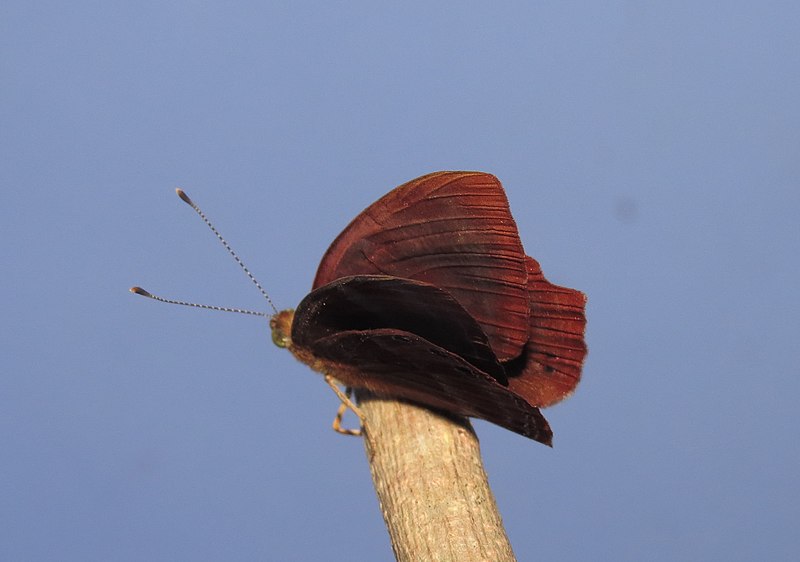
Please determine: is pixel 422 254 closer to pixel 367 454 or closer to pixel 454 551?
pixel 367 454

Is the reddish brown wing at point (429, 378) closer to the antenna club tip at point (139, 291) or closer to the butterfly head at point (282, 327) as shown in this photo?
the butterfly head at point (282, 327)

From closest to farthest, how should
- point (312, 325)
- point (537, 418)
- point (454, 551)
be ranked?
point (454, 551) < point (537, 418) < point (312, 325)

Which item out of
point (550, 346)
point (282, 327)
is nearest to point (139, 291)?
point (282, 327)

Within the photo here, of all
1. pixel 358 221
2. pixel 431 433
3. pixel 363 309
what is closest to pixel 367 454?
pixel 431 433

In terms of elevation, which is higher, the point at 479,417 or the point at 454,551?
the point at 479,417

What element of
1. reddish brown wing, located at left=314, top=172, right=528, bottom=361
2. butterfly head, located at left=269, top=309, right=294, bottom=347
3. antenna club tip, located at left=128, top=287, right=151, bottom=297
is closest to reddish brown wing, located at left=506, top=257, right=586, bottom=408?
reddish brown wing, located at left=314, top=172, right=528, bottom=361

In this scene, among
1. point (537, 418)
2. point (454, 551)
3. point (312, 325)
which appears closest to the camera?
point (454, 551)

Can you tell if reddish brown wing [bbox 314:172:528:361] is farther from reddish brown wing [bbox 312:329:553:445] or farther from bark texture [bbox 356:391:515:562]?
bark texture [bbox 356:391:515:562]
